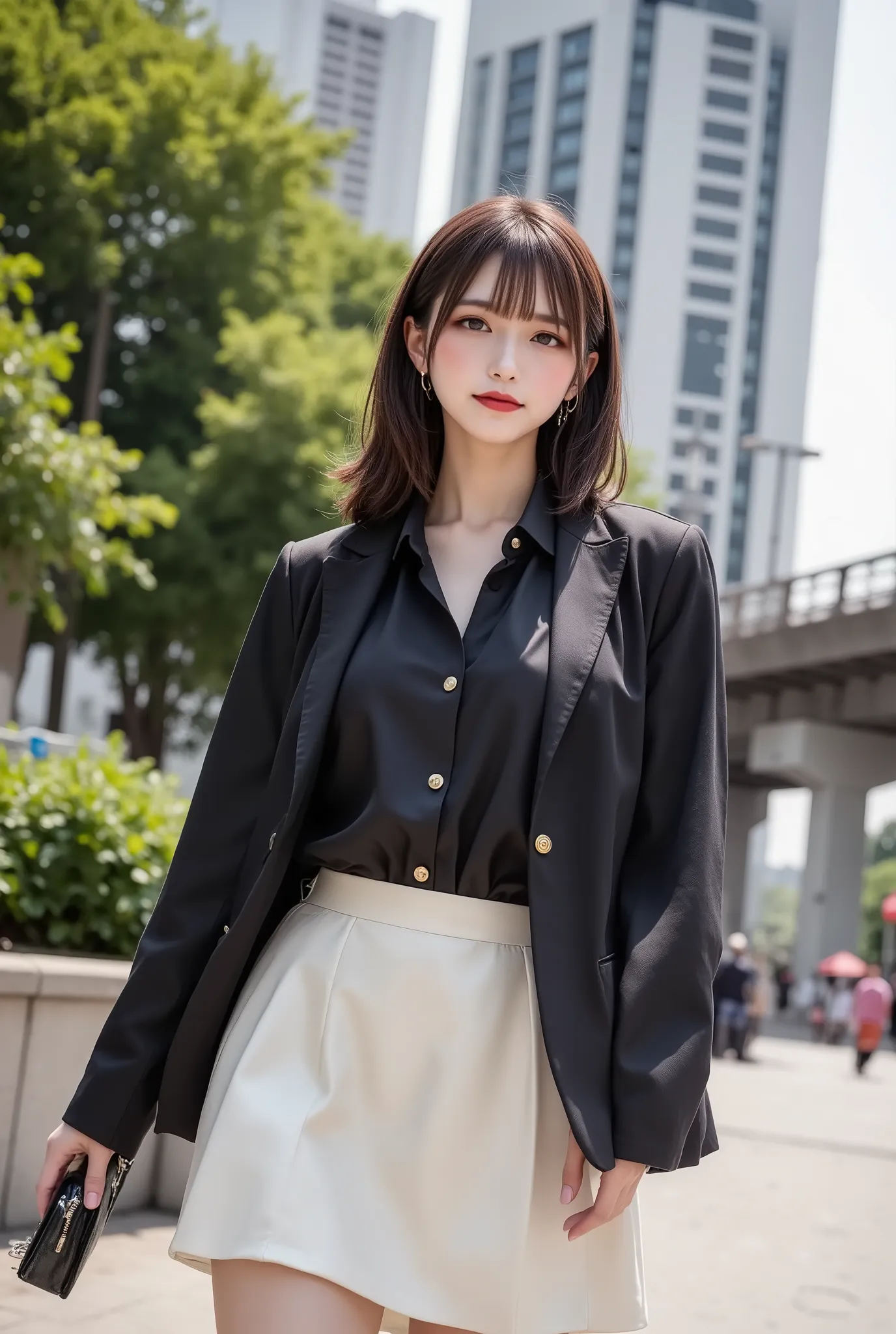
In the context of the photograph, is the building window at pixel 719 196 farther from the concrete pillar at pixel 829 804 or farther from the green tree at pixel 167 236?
the green tree at pixel 167 236

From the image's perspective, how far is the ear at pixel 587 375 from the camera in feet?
7.77

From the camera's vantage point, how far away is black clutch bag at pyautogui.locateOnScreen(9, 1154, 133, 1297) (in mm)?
2139

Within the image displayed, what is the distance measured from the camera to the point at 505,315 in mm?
2246

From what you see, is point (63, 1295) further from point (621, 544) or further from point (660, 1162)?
point (621, 544)

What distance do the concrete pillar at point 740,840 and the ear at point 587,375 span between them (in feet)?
124

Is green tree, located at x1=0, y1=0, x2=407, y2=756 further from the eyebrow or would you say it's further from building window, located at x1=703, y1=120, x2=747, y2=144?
building window, located at x1=703, y1=120, x2=747, y2=144

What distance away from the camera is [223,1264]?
78.0 inches

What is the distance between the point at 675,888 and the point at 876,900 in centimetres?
9928

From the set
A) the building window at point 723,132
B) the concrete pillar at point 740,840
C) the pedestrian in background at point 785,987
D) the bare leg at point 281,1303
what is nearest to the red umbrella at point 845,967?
the pedestrian in background at point 785,987

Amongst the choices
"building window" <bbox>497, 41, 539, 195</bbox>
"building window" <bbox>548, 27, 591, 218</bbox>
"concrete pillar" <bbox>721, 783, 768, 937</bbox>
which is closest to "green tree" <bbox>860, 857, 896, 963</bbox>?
"concrete pillar" <bbox>721, 783, 768, 937</bbox>

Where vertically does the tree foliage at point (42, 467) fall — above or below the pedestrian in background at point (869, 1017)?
above

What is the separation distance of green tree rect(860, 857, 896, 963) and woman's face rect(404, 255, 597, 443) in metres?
78.2

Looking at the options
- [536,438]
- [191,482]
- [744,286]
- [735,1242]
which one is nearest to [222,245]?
[191,482]

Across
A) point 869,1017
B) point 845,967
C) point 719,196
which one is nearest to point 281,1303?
point 869,1017
